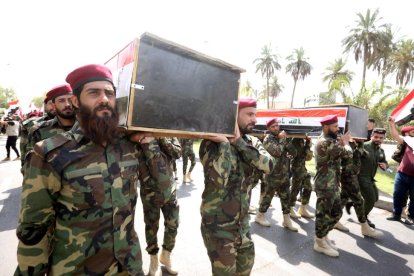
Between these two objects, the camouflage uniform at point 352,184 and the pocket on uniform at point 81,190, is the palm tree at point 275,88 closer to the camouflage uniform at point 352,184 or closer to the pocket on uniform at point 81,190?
the camouflage uniform at point 352,184

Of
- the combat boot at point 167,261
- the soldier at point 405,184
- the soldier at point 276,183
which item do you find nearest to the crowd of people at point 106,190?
the combat boot at point 167,261

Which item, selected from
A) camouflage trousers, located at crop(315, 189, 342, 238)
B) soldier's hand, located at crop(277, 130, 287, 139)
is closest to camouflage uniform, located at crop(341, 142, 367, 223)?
camouflage trousers, located at crop(315, 189, 342, 238)

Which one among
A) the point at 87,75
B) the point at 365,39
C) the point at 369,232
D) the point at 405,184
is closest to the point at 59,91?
the point at 87,75

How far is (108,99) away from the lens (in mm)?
1636

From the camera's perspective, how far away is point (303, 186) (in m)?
5.60

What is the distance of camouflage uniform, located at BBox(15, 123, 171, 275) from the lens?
1432 mm

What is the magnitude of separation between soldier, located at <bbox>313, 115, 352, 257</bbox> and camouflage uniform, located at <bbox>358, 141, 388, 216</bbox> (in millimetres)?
1284

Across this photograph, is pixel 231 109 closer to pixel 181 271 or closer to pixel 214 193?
pixel 214 193

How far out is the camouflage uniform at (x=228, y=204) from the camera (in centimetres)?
231

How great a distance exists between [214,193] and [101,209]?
1190 mm

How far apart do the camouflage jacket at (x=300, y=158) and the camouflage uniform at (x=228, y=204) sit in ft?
10.8

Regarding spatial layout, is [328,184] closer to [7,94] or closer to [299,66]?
[299,66]

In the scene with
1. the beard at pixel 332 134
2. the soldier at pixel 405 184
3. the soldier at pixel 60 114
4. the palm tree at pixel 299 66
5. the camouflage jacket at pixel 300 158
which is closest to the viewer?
the soldier at pixel 60 114

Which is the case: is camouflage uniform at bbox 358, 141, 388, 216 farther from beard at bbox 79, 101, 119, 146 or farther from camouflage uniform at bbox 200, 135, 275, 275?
beard at bbox 79, 101, 119, 146
